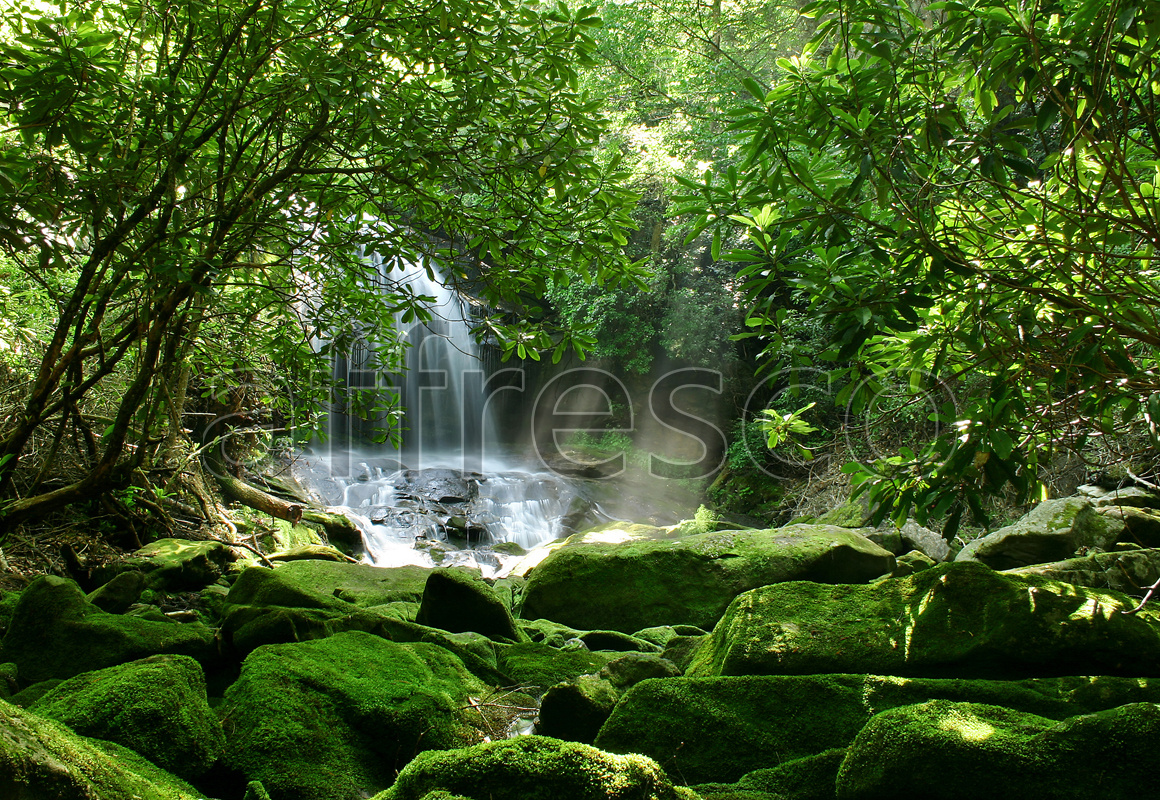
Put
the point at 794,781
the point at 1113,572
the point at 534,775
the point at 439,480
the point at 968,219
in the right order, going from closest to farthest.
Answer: the point at 534,775 → the point at 794,781 → the point at 968,219 → the point at 1113,572 → the point at 439,480

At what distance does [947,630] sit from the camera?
269 cm

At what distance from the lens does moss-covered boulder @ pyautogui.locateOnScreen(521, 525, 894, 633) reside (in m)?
5.53

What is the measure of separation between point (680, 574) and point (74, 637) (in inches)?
166

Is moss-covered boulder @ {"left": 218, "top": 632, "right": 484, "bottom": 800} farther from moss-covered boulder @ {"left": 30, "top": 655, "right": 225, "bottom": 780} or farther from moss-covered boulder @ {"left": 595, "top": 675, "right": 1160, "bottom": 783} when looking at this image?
moss-covered boulder @ {"left": 595, "top": 675, "right": 1160, "bottom": 783}

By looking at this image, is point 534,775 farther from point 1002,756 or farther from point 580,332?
point 580,332

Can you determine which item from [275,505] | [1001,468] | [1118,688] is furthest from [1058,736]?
[275,505]

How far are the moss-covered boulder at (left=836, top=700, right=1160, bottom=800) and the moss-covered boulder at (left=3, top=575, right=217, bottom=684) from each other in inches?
120

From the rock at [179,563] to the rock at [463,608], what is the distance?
217 cm

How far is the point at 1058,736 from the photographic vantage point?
1755mm

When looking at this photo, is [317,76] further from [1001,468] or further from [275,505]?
[275,505]

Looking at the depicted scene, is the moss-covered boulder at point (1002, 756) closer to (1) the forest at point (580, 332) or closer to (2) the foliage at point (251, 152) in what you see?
(1) the forest at point (580, 332)

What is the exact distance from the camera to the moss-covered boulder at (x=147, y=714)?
2.14 m

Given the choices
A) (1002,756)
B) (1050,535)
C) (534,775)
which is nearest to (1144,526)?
(1050,535)

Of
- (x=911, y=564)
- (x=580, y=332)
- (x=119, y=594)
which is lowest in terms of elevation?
(x=911, y=564)
